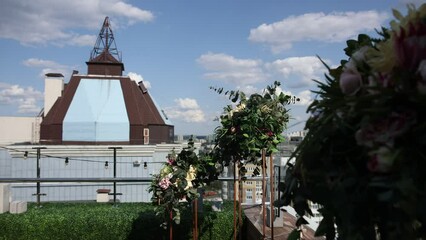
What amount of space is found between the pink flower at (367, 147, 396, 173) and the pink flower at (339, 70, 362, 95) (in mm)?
158

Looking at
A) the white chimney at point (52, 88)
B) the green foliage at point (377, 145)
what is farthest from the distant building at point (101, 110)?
the green foliage at point (377, 145)

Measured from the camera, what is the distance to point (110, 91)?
26.4 meters

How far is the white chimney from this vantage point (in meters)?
25.5

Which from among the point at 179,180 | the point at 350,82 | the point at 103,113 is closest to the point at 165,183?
the point at 179,180

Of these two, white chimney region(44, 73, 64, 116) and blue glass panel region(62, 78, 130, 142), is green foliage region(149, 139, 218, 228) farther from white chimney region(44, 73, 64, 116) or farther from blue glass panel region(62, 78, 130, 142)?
white chimney region(44, 73, 64, 116)

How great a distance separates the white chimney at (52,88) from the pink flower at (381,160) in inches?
1077

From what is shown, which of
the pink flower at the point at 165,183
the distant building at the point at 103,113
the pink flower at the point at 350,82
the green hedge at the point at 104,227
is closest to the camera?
the pink flower at the point at 350,82

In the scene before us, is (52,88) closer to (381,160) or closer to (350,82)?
(350,82)

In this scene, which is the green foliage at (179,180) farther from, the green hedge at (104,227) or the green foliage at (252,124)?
the green hedge at (104,227)

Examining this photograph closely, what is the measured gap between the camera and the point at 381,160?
67 cm

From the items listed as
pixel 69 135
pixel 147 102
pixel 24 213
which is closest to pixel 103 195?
pixel 24 213

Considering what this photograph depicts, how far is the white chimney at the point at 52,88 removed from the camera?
25.5m

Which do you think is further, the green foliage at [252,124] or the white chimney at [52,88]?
the white chimney at [52,88]

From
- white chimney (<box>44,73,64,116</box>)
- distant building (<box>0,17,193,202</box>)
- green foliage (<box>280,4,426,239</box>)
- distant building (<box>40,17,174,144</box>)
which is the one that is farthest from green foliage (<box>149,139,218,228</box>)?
white chimney (<box>44,73,64,116</box>)
